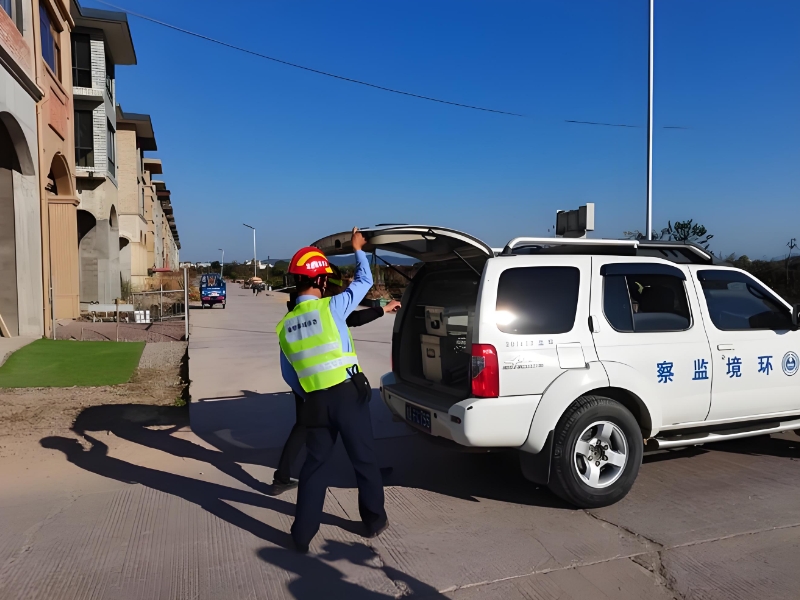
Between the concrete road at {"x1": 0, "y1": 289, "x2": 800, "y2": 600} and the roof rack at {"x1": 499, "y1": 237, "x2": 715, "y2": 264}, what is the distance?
1.90m

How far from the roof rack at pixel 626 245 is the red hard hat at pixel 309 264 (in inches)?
54.9

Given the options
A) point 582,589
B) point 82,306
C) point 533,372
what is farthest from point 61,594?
point 82,306

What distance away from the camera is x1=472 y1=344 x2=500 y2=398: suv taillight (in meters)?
4.47

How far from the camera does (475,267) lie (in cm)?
507

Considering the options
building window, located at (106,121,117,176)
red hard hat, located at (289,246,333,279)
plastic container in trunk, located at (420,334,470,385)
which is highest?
building window, located at (106,121,117,176)

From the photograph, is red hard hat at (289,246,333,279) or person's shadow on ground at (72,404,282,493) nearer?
red hard hat at (289,246,333,279)

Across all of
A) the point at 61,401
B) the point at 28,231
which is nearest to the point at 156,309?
the point at 28,231

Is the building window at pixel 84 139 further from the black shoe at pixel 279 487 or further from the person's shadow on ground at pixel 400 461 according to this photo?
the black shoe at pixel 279 487

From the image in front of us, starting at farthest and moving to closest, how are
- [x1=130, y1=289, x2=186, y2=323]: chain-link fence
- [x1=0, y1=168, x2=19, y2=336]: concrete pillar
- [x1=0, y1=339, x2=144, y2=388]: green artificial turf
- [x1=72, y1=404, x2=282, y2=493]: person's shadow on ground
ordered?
[x1=130, y1=289, x2=186, y2=323]: chain-link fence
[x1=0, y1=168, x2=19, y2=336]: concrete pillar
[x1=0, y1=339, x2=144, y2=388]: green artificial turf
[x1=72, y1=404, x2=282, y2=493]: person's shadow on ground

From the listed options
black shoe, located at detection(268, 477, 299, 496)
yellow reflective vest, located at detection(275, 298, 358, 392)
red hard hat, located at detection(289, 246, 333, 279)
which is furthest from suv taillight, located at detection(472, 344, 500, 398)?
black shoe, located at detection(268, 477, 299, 496)

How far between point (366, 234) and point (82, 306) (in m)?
24.8

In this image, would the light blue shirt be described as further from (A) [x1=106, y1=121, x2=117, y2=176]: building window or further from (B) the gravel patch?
(A) [x1=106, y1=121, x2=117, y2=176]: building window

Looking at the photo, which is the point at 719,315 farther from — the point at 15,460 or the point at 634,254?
the point at 15,460

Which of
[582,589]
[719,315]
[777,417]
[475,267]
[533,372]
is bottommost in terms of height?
[582,589]
